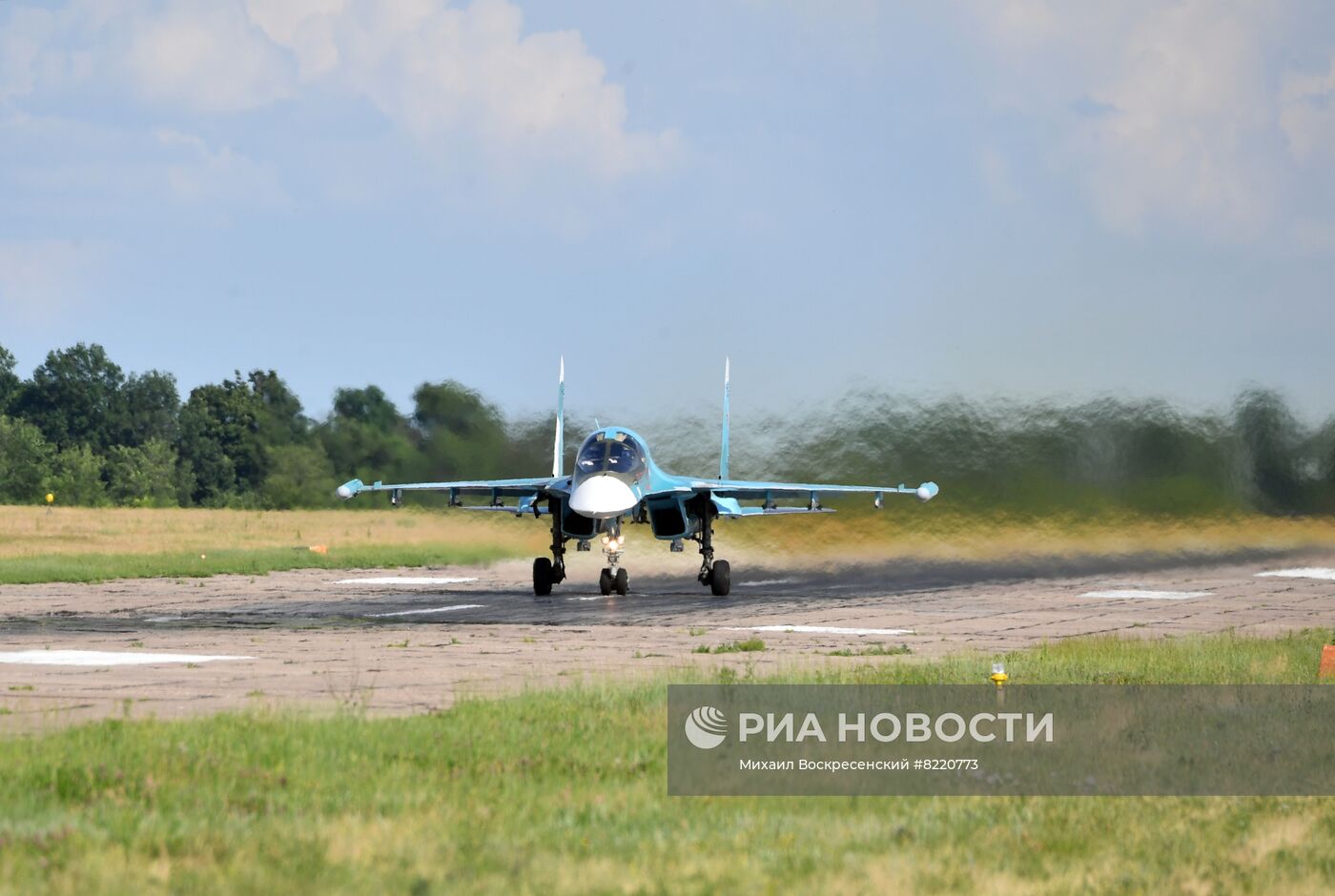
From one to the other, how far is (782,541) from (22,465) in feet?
196

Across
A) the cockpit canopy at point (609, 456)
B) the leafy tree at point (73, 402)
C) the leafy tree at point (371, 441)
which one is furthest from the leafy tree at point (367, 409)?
the leafy tree at point (73, 402)

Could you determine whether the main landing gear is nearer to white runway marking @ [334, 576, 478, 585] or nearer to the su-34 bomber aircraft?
the su-34 bomber aircraft

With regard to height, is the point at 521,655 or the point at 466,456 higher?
the point at 466,456

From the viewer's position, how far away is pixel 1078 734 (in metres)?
12.4

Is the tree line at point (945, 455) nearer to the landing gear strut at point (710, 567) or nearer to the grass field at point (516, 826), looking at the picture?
the landing gear strut at point (710, 567)

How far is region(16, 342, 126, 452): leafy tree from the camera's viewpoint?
104 m

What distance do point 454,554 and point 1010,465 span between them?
58.2 ft

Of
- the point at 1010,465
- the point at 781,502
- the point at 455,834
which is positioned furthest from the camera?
the point at 781,502

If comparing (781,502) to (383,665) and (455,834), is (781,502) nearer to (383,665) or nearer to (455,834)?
(383,665)

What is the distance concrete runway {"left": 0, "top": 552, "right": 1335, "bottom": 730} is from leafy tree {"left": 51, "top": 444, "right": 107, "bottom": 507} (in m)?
46.4

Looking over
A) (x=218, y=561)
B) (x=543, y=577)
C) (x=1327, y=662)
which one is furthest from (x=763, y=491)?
(x=1327, y=662)

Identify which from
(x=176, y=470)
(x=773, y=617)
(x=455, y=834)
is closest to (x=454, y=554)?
(x=773, y=617)

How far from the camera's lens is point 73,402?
106 m

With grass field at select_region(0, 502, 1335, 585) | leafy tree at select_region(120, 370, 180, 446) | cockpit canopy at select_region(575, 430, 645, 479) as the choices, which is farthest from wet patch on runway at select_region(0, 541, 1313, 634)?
leafy tree at select_region(120, 370, 180, 446)
